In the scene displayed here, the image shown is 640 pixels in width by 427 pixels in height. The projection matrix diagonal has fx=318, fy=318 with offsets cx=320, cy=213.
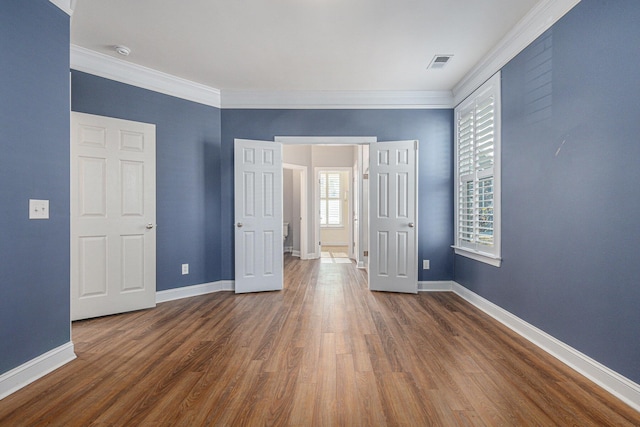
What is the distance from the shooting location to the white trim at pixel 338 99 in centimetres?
434

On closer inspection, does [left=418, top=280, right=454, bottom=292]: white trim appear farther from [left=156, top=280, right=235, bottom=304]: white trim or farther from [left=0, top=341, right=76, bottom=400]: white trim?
[left=0, top=341, right=76, bottom=400]: white trim

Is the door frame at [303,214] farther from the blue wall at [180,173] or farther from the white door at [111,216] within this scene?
the white door at [111,216]

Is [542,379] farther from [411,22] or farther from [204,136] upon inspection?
[204,136]

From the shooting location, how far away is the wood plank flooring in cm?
167

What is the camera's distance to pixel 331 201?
9828mm

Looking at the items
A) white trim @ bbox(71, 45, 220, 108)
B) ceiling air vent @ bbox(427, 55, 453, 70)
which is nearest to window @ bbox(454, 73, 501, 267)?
ceiling air vent @ bbox(427, 55, 453, 70)

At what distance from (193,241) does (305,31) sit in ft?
9.22

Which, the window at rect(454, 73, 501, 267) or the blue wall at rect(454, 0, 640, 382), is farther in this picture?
the window at rect(454, 73, 501, 267)

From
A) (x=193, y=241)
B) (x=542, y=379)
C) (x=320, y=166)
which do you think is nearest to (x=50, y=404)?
(x=193, y=241)

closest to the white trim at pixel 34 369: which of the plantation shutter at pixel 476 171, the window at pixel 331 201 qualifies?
the plantation shutter at pixel 476 171

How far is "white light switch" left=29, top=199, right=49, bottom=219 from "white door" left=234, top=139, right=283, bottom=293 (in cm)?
219

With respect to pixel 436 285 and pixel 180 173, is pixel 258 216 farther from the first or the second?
pixel 436 285

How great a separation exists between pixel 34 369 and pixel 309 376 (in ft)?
5.74

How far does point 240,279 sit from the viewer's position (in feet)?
13.8
